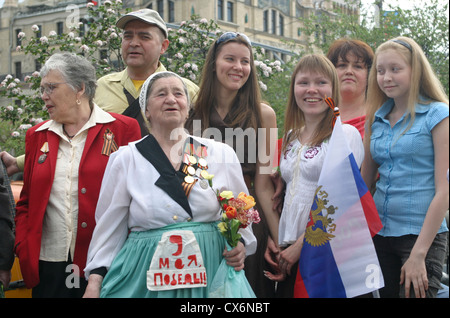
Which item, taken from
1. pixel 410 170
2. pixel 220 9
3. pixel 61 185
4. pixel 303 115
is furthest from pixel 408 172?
pixel 220 9

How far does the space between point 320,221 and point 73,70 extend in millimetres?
1849

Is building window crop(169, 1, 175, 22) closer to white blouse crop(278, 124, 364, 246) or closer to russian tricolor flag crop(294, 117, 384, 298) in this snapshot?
white blouse crop(278, 124, 364, 246)

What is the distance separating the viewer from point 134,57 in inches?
179

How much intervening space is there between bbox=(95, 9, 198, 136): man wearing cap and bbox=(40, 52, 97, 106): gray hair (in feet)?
2.22

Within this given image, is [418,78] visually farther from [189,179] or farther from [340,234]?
[189,179]

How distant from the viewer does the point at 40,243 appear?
350 cm

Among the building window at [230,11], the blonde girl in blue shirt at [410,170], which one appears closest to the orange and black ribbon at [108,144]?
the blonde girl in blue shirt at [410,170]

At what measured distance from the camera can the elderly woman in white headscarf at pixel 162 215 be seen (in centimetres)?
290

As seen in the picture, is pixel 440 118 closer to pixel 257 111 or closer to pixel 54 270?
pixel 257 111

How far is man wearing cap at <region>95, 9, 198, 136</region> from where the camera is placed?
4.48m

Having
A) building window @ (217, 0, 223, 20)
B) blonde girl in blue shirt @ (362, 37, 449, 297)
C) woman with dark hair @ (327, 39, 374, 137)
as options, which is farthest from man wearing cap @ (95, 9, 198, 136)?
building window @ (217, 0, 223, 20)

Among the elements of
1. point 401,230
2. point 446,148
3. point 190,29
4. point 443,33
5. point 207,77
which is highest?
point 443,33

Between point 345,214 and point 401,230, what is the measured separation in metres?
0.35
